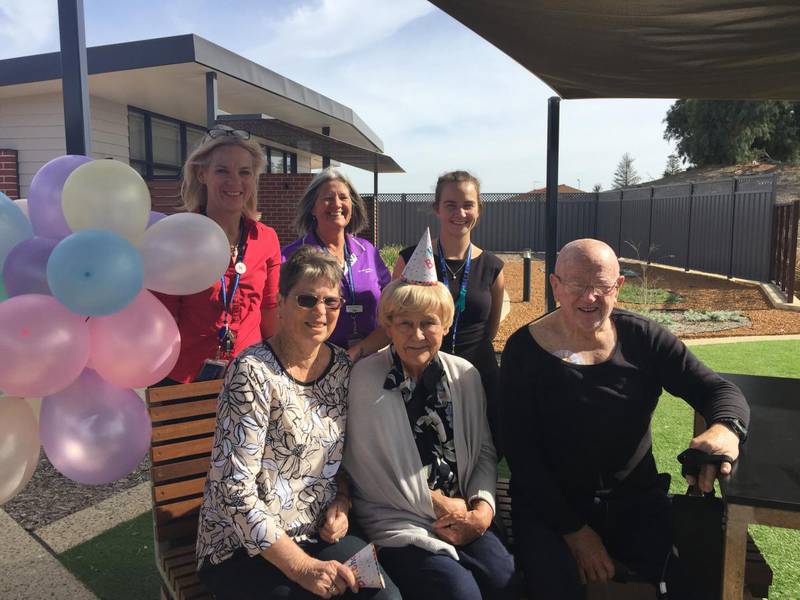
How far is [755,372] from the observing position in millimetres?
6078

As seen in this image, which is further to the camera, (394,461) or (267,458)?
(394,461)

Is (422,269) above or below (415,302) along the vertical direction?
above

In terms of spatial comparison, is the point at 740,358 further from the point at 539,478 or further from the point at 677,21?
the point at 539,478

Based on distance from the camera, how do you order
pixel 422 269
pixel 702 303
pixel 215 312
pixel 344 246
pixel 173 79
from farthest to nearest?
pixel 702 303 → pixel 173 79 → pixel 344 246 → pixel 215 312 → pixel 422 269

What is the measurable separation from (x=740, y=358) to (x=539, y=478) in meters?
5.57

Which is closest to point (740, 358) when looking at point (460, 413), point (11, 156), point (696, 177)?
point (460, 413)

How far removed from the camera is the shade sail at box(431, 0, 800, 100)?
3.11 m

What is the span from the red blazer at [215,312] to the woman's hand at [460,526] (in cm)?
121

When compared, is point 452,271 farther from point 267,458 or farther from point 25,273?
point 25,273

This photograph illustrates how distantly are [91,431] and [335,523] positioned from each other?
2.99 ft

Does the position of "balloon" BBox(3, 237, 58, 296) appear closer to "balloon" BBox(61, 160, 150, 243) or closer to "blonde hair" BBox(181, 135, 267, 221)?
"balloon" BBox(61, 160, 150, 243)

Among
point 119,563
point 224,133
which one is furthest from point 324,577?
point 224,133

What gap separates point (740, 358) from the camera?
21.8 feet

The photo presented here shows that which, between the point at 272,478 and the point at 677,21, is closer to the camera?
the point at 272,478
